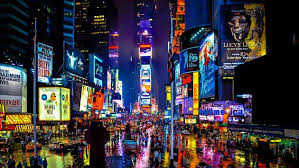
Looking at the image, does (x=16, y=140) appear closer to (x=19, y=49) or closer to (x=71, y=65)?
(x=71, y=65)

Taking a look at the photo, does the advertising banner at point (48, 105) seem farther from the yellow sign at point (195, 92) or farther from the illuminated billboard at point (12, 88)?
the yellow sign at point (195, 92)

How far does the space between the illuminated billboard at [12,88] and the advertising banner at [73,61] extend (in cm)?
2091

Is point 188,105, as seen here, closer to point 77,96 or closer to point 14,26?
point 77,96

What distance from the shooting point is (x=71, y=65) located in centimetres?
8244

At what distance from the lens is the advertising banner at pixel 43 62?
→ 65.3m

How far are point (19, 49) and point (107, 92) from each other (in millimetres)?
47372

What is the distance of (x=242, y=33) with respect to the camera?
50594mm

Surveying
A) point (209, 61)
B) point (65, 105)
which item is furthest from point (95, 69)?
→ point (209, 61)

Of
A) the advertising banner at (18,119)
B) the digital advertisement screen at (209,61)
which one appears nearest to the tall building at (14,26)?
the advertising banner at (18,119)

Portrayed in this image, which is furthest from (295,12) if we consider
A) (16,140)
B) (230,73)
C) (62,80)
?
(62,80)

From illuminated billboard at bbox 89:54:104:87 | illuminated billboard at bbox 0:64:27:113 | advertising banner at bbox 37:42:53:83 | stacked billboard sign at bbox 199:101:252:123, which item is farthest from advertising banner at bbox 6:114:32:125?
illuminated billboard at bbox 89:54:104:87

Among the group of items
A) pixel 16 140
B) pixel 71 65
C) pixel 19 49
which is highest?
pixel 19 49

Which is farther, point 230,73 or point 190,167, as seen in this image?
point 230,73

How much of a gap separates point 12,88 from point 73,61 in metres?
29.3
